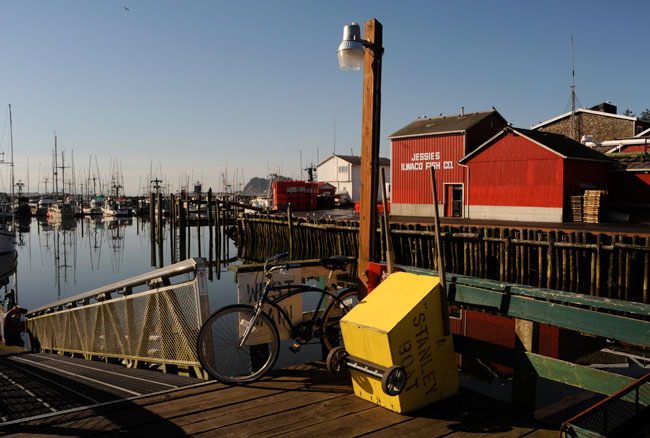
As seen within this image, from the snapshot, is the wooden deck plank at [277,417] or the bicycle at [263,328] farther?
the bicycle at [263,328]

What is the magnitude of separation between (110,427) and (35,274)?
32415 mm

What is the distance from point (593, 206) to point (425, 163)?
11169mm

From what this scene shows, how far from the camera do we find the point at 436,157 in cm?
3262

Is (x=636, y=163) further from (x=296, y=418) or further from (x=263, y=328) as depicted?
(x=296, y=418)

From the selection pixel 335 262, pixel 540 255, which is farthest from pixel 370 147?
pixel 540 255

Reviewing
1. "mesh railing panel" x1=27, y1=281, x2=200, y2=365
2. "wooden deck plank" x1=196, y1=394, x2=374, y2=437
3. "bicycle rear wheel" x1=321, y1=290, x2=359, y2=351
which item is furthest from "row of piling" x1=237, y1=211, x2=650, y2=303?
"wooden deck plank" x1=196, y1=394, x2=374, y2=437

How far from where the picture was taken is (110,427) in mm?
3785

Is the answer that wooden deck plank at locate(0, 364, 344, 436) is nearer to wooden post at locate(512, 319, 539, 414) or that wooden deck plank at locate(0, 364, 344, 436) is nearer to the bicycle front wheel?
the bicycle front wheel

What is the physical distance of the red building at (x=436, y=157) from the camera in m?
31.3

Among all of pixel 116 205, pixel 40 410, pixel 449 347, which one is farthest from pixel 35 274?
pixel 116 205

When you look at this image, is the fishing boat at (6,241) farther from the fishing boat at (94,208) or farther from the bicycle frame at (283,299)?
the fishing boat at (94,208)

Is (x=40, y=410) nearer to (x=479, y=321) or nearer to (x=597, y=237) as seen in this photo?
(x=479, y=321)

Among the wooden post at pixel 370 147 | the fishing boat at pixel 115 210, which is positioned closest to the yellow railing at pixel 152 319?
the wooden post at pixel 370 147

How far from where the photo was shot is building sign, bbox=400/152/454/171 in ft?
105
